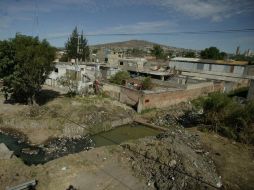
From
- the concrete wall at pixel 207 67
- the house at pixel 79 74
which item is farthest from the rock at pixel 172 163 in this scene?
the concrete wall at pixel 207 67

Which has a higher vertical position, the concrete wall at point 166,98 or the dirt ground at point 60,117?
the concrete wall at point 166,98

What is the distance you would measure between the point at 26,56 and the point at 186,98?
699 inches

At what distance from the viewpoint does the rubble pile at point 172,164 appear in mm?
9398

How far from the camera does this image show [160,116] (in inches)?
773

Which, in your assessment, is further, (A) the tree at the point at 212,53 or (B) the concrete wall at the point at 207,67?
(A) the tree at the point at 212,53

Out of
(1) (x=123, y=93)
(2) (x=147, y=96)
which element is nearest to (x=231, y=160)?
(2) (x=147, y=96)

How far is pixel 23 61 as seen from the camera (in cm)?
1742

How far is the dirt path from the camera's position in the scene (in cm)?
1014

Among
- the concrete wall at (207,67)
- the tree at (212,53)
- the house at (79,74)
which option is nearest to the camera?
the house at (79,74)

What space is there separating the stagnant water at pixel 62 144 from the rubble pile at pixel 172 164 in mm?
2810

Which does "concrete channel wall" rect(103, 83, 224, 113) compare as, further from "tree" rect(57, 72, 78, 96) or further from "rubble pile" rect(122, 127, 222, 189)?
"rubble pile" rect(122, 127, 222, 189)

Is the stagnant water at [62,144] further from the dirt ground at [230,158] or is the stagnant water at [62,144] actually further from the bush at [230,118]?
the bush at [230,118]


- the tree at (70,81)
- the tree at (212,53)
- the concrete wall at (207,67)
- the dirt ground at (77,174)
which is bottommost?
the dirt ground at (77,174)

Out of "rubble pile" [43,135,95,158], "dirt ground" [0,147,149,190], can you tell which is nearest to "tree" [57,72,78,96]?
"rubble pile" [43,135,95,158]
